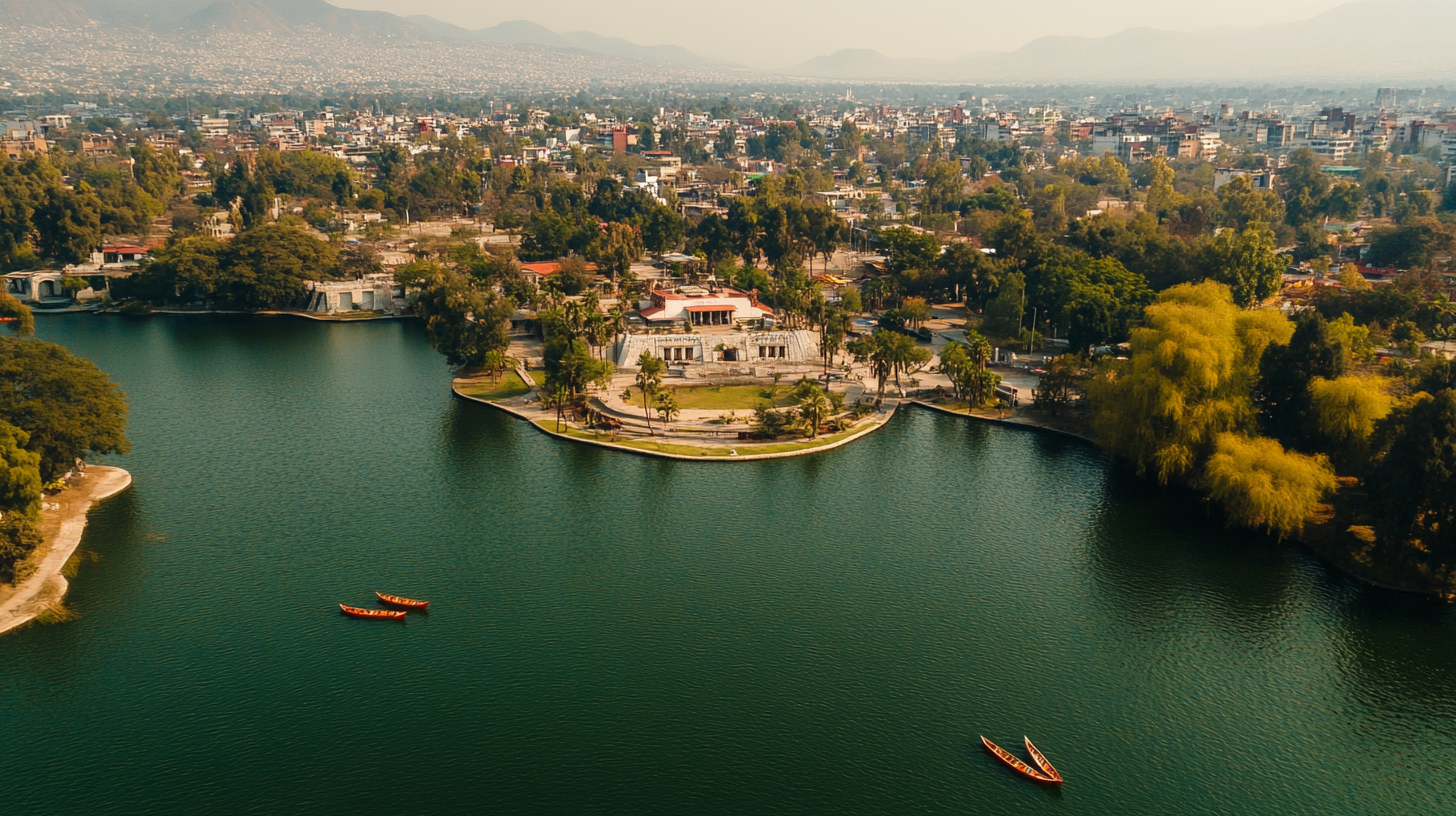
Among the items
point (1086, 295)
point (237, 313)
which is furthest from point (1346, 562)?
point (237, 313)

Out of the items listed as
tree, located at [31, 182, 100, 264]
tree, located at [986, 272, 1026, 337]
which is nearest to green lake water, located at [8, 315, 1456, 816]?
tree, located at [986, 272, 1026, 337]

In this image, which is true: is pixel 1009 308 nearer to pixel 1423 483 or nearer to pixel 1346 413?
pixel 1346 413

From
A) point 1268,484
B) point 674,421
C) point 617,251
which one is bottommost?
point 674,421

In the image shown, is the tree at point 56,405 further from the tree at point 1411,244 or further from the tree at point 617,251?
the tree at point 1411,244

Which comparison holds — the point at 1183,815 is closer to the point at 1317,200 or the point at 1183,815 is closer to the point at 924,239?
the point at 924,239

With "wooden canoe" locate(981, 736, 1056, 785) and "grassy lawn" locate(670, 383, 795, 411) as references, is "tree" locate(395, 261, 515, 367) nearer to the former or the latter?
"grassy lawn" locate(670, 383, 795, 411)

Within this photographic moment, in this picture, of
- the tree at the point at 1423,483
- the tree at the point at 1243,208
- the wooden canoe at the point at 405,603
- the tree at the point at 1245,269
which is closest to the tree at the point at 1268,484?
the tree at the point at 1423,483
